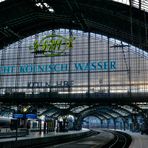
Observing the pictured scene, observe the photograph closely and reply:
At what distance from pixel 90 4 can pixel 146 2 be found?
33.2 ft

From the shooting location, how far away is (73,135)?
44125mm

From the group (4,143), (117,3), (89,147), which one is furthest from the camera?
(117,3)

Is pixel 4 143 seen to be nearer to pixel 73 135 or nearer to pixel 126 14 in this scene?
pixel 73 135

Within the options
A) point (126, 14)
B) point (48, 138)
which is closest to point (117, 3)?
point (126, 14)

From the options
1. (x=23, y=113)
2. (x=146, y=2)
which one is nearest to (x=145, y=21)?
(x=146, y=2)

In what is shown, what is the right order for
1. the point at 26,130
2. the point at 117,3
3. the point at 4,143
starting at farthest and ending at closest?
the point at 117,3, the point at 26,130, the point at 4,143

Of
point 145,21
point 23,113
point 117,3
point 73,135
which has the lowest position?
point 73,135

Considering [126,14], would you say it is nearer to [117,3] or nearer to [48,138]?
[117,3]

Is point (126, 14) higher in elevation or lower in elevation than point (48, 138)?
higher

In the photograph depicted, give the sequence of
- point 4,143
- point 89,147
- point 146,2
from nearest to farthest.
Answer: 1. point 4,143
2. point 89,147
3. point 146,2

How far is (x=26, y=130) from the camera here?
1549 inches

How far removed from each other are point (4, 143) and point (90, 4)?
32360 millimetres

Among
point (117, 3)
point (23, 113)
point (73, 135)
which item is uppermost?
point (117, 3)

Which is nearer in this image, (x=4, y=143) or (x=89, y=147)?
(x=4, y=143)
